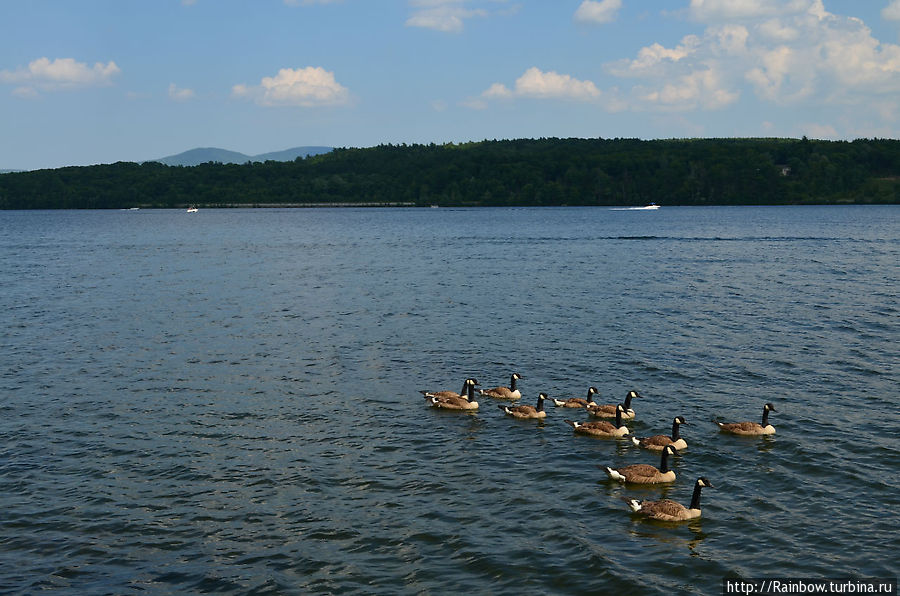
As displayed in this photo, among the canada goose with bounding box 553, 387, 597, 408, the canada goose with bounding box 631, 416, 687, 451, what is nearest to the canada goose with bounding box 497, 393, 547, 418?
the canada goose with bounding box 553, 387, 597, 408

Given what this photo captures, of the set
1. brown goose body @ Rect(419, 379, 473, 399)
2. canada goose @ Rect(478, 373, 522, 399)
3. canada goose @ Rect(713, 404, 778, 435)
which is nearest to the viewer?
canada goose @ Rect(713, 404, 778, 435)

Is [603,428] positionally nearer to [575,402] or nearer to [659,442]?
[659,442]

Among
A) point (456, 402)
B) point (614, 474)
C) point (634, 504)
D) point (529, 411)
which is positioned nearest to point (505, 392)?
point (529, 411)

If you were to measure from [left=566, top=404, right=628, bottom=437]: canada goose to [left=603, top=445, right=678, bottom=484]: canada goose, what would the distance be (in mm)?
3851

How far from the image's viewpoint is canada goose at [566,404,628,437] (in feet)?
92.3

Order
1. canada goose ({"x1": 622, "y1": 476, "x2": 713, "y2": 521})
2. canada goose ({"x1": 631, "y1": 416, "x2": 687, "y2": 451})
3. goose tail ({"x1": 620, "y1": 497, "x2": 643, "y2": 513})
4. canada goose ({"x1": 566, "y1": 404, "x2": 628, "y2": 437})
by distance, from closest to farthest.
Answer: canada goose ({"x1": 622, "y1": 476, "x2": 713, "y2": 521}), goose tail ({"x1": 620, "y1": 497, "x2": 643, "y2": 513}), canada goose ({"x1": 631, "y1": 416, "x2": 687, "y2": 451}), canada goose ({"x1": 566, "y1": 404, "x2": 628, "y2": 437})

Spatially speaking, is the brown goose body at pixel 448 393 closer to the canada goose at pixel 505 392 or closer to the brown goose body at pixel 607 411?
the canada goose at pixel 505 392

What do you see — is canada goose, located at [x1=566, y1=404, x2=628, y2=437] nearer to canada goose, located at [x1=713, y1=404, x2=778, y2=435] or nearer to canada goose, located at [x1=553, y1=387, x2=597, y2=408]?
canada goose, located at [x1=553, y1=387, x2=597, y2=408]

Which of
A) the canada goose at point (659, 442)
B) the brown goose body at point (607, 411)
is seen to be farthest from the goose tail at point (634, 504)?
the brown goose body at point (607, 411)

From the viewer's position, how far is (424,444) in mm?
27500

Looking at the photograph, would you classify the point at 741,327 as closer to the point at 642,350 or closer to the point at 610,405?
the point at 642,350

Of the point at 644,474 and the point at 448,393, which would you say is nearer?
the point at 644,474

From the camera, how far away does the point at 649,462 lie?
26.0m

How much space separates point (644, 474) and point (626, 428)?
15.0 ft
